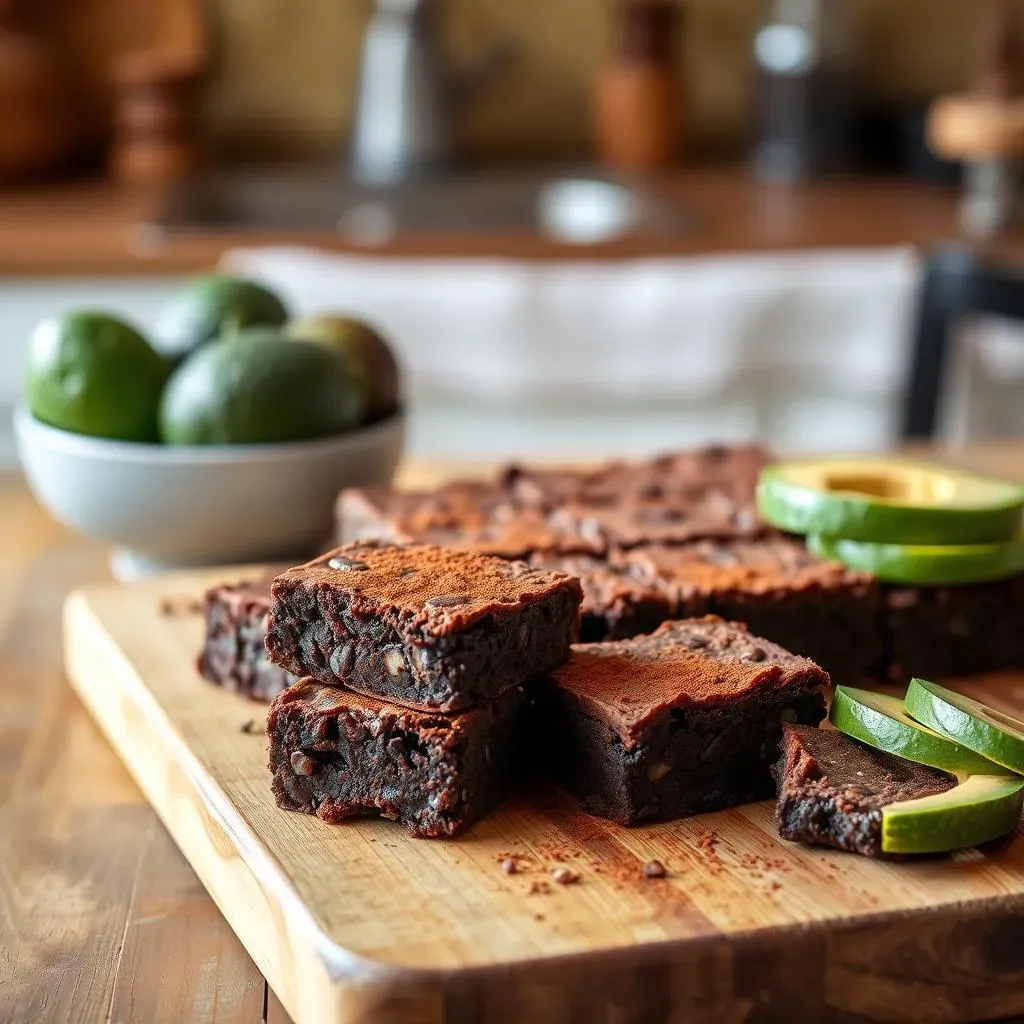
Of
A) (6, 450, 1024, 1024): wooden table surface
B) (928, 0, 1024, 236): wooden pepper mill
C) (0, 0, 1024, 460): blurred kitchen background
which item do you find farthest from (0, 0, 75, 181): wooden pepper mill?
(6, 450, 1024, 1024): wooden table surface

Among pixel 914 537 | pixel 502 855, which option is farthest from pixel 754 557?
pixel 502 855

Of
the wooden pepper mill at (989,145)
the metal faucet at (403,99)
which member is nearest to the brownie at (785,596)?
the wooden pepper mill at (989,145)

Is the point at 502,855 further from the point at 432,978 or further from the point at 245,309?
the point at 245,309

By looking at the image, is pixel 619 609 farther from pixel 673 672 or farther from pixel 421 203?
pixel 421 203

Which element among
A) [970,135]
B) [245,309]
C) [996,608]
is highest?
[970,135]

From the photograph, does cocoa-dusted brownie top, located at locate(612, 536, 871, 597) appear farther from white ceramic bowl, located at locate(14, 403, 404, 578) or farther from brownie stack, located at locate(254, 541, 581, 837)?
white ceramic bowl, located at locate(14, 403, 404, 578)

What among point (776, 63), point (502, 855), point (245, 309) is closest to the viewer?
point (502, 855)

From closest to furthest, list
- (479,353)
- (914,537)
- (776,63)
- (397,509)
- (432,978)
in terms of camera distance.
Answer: (432,978), (914,537), (397,509), (479,353), (776,63)
